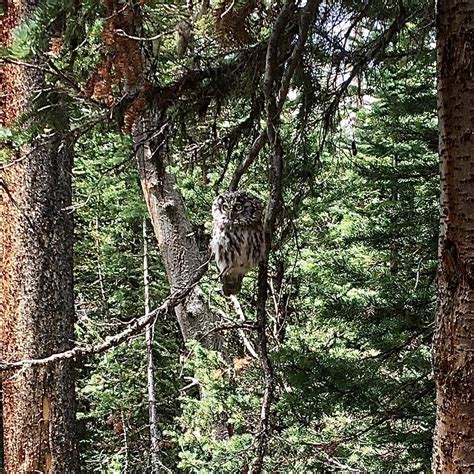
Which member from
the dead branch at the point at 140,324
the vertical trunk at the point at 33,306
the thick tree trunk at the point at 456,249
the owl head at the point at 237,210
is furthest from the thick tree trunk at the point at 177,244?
the thick tree trunk at the point at 456,249

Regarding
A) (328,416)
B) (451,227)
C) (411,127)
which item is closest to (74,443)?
(328,416)

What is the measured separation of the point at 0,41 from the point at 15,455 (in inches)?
89.0

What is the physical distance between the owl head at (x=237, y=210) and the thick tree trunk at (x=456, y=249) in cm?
54

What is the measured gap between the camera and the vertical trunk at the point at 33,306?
373cm

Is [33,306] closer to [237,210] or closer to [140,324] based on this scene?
[140,324]

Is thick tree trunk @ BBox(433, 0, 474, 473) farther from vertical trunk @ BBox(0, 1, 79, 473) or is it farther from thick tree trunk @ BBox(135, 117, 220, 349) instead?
thick tree trunk @ BBox(135, 117, 220, 349)

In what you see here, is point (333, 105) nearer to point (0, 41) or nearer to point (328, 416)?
point (0, 41)

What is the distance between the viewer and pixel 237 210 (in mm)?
1854

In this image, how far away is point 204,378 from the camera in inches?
170

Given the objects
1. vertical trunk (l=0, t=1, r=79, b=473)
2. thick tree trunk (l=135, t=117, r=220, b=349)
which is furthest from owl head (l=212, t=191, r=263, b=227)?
thick tree trunk (l=135, t=117, r=220, b=349)

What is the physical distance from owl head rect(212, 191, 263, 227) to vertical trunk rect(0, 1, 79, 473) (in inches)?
81.8

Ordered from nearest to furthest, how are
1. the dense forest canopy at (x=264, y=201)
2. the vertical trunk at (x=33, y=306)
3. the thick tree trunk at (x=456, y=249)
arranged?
the thick tree trunk at (x=456, y=249), the dense forest canopy at (x=264, y=201), the vertical trunk at (x=33, y=306)

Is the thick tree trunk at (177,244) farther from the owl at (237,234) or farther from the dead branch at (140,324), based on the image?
the owl at (237,234)

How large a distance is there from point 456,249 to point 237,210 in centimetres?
62
